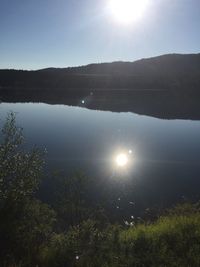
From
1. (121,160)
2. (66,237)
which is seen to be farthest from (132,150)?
(66,237)

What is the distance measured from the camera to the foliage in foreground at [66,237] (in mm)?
14773

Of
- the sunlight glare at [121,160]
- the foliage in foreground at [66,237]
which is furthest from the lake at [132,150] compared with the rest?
the foliage in foreground at [66,237]

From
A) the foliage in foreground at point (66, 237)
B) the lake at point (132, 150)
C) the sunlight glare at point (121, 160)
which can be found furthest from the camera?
the sunlight glare at point (121, 160)

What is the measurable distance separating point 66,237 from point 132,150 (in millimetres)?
45040

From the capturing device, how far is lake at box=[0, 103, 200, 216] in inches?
1560

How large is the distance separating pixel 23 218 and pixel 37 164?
11.1ft

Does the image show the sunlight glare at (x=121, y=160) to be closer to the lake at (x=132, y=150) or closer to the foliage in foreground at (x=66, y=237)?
the lake at (x=132, y=150)

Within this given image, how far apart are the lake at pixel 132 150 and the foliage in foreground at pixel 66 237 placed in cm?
1348

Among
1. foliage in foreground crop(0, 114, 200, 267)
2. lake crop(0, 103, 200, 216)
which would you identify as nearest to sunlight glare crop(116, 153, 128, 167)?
lake crop(0, 103, 200, 216)

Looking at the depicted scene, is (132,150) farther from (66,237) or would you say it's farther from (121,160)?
(66,237)

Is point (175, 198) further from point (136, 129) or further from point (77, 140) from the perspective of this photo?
point (136, 129)

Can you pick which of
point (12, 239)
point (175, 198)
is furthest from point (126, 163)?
point (12, 239)

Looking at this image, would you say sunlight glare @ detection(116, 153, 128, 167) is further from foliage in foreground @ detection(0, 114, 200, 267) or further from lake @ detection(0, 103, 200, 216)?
foliage in foreground @ detection(0, 114, 200, 267)

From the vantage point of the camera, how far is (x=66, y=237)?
56.9ft
